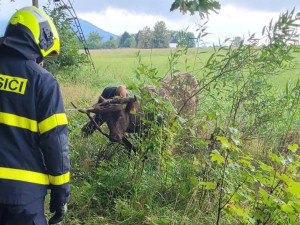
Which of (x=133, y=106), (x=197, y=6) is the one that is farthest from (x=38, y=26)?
(x=133, y=106)

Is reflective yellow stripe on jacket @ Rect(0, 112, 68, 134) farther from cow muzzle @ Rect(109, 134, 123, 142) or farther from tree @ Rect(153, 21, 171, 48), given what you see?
cow muzzle @ Rect(109, 134, 123, 142)

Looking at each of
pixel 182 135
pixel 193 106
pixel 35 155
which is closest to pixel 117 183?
pixel 182 135

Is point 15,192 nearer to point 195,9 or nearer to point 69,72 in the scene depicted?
point 195,9

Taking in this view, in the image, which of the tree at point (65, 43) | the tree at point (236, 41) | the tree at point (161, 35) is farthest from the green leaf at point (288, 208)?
the tree at point (65, 43)

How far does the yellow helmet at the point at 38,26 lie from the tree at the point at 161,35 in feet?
5.96

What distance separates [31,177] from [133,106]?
2.67 m

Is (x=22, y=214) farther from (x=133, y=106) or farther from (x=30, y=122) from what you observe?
(x=133, y=106)

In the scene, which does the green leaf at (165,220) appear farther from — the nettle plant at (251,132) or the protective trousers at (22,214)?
the protective trousers at (22,214)

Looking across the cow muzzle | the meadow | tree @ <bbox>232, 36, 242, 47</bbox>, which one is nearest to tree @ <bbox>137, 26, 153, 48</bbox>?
the meadow

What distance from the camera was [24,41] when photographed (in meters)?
2.53

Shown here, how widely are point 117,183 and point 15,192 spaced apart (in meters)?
1.89

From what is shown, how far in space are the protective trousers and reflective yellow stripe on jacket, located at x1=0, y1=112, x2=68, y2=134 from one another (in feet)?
1.63

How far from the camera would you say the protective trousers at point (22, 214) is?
255cm

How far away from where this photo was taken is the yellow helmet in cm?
258
